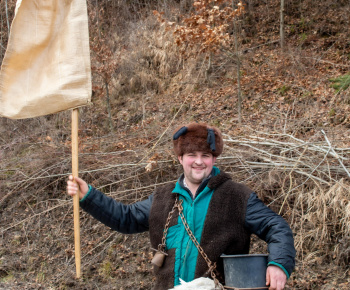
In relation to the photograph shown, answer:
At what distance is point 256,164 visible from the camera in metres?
5.41

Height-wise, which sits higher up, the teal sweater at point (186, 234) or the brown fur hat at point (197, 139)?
the brown fur hat at point (197, 139)

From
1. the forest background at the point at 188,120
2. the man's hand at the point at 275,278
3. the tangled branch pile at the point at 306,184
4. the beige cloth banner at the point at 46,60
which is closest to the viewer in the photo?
the man's hand at the point at 275,278

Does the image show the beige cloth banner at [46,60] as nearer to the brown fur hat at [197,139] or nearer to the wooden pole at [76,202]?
the wooden pole at [76,202]

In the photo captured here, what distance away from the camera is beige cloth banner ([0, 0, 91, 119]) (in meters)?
2.89

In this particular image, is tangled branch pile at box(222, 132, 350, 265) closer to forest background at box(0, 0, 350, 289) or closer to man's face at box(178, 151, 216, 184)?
forest background at box(0, 0, 350, 289)

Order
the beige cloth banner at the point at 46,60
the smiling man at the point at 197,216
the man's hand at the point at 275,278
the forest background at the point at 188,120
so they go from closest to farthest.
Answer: the man's hand at the point at 275,278 → the smiling man at the point at 197,216 → the beige cloth banner at the point at 46,60 → the forest background at the point at 188,120

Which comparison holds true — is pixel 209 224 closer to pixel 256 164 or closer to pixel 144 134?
pixel 256 164

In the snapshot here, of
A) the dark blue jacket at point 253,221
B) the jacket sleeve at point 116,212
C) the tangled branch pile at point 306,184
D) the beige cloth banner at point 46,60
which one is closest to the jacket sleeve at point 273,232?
the dark blue jacket at point 253,221

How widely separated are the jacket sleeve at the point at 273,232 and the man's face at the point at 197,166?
13.2 inches

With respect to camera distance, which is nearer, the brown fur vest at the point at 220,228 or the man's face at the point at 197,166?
the brown fur vest at the point at 220,228

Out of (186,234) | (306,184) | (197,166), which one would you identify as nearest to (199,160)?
(197,166)

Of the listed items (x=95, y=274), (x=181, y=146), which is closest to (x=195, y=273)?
(x=181, y=146)

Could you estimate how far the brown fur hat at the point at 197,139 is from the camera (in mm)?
2613

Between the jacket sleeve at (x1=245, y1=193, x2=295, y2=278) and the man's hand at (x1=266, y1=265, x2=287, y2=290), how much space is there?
0.02 metres
